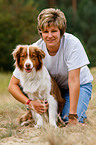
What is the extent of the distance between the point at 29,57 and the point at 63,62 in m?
0.62

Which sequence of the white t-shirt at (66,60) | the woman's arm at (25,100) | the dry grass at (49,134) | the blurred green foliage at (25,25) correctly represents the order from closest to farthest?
1. the dry grass at (49,134)
2. the white t-shirt at (66,60)
3. the woman's arm at (25,100)
4. the blurred green foliage at (25,25)

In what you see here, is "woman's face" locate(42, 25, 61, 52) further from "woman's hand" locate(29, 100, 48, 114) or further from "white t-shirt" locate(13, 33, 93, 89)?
"woman's hand" locate(29, 100, 48, 114)

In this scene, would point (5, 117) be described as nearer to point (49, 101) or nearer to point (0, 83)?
point (49, 101)

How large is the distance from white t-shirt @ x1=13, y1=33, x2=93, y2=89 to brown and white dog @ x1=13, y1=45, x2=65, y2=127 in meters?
0.20

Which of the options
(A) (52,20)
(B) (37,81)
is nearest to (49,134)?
(B) (37,81)

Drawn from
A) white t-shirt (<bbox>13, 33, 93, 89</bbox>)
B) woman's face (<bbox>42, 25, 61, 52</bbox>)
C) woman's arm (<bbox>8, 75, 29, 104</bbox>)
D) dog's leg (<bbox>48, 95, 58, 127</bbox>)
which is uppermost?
woman's face (<bbox>42, 25, 61, 52</bbox>)

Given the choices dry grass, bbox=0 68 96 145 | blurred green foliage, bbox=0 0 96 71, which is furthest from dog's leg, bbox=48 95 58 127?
blurred green foliage, bbox=0 0 96 71

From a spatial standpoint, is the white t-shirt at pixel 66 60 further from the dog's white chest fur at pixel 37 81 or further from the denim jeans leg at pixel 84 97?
the dog's white chest fur at pixel 37 81

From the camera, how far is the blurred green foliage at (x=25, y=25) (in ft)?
68.5

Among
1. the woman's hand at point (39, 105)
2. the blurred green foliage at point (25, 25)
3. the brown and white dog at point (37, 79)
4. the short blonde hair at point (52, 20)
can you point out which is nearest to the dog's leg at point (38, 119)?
the brown and white dog at point (37, 79)

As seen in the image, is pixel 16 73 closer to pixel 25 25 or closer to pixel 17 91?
pixel 17 91

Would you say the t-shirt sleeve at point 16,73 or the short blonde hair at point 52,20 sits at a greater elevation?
the short blonde hair at point 52,20

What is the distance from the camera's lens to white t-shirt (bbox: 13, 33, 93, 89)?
3580 millimetres

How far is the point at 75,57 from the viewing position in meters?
3.57
